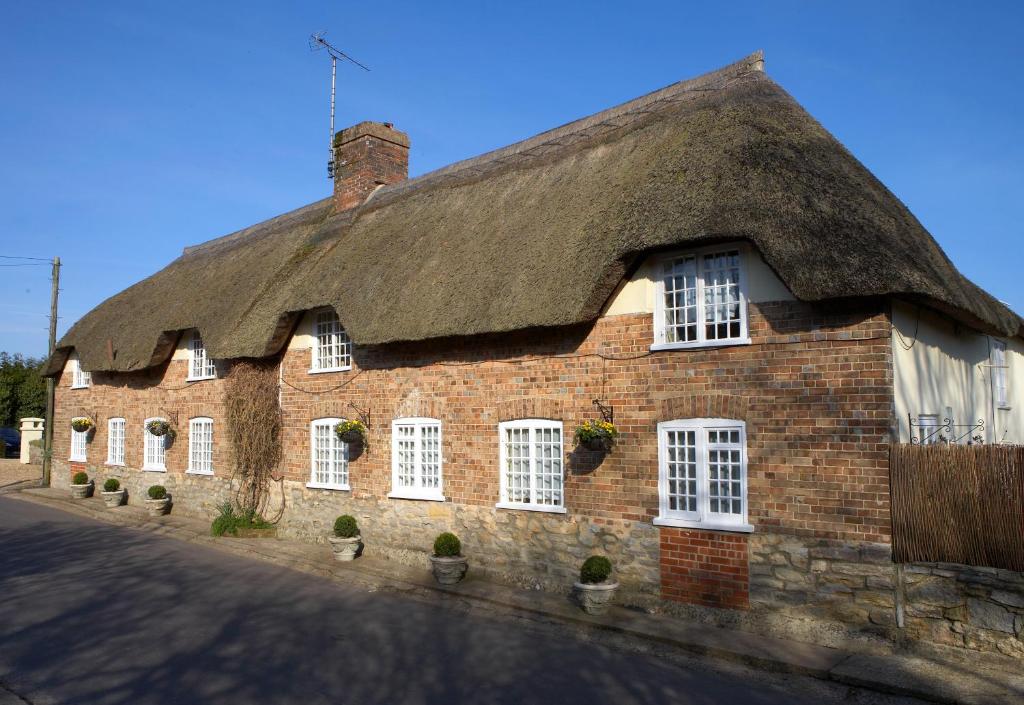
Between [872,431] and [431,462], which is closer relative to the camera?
[872,431]

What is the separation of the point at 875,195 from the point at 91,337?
2089 centimetres

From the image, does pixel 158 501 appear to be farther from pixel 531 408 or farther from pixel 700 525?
pixel 700 525

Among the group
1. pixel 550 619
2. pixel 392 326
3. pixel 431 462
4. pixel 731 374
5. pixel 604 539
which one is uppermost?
pixel 392 326

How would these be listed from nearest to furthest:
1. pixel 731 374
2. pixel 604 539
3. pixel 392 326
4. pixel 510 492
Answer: pixel 731 374, pixel 604 539, pixel 510 492, pixel 392 326

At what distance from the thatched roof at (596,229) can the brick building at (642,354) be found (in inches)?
1.8

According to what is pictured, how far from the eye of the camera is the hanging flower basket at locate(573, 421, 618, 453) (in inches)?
395

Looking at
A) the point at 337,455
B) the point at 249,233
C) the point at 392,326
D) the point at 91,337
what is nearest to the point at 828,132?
the point at 392,326

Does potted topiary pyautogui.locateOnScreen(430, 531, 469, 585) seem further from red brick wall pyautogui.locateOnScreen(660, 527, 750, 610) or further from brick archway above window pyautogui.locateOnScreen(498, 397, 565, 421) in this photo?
red brick wall pyautogui.locateOnScreen(660, 527, 750, 610)

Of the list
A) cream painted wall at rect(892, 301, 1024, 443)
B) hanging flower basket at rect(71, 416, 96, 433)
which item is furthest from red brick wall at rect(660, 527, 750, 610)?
hanging flower basket at rect(71, 416, 96, 433)

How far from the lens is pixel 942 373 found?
414 inches

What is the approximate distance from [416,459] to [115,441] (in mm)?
13217

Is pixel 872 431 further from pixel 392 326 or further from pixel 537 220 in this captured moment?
pixel 392 326

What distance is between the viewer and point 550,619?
9.91m

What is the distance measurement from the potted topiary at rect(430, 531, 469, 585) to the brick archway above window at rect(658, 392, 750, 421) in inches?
151
